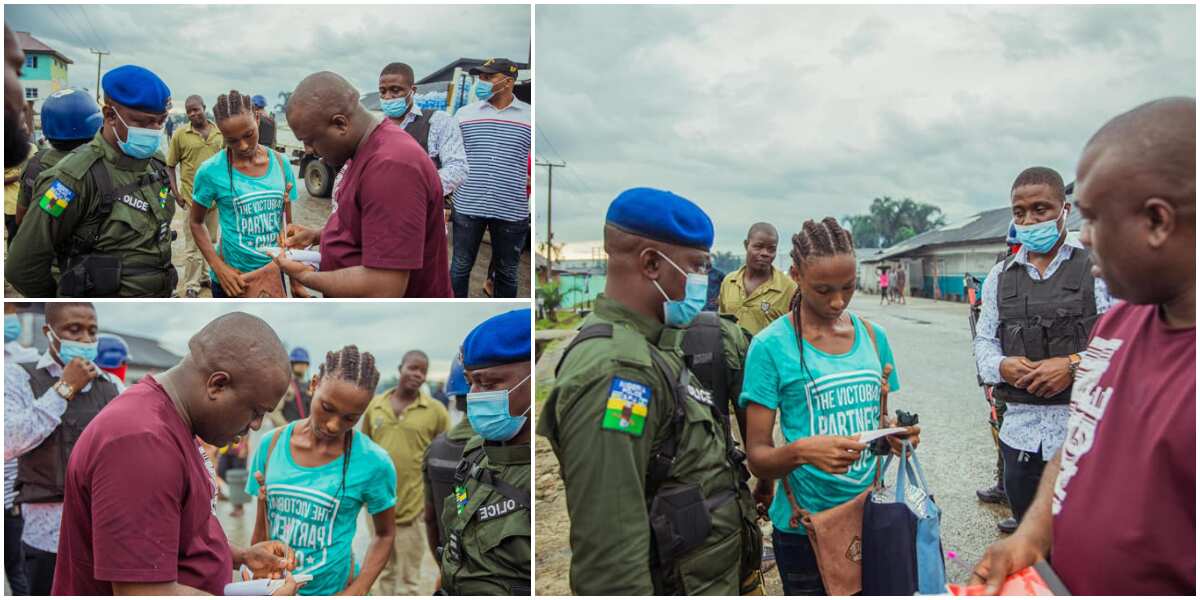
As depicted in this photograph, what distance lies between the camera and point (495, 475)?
3.13m

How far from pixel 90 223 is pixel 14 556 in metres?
2.12

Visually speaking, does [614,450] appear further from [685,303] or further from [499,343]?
[499,343]

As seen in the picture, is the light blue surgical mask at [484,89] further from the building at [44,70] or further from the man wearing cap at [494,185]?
the building at [44,70]

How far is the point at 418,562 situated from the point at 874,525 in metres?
4.61

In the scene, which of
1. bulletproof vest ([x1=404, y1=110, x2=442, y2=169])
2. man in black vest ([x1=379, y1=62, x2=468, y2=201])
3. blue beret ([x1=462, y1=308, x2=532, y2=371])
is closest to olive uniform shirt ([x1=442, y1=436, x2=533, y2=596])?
blue beret ([x1=462, y1=308, x2=532, y2=371])

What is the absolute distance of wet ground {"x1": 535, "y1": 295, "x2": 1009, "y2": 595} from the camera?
5.07 metres

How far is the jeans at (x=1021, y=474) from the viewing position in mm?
3871

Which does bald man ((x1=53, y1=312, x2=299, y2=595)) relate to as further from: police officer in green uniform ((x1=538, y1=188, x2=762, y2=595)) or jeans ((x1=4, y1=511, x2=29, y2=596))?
jeans ((x1=4, y1=511, x2=29, y2=596))

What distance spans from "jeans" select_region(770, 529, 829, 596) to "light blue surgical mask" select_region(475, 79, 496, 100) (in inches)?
152

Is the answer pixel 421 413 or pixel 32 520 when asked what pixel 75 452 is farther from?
pixel 421 413

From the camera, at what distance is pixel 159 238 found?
4.20 m

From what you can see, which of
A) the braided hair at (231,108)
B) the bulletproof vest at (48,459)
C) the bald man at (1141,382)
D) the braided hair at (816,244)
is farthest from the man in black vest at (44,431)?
the bald man at (1141,382)

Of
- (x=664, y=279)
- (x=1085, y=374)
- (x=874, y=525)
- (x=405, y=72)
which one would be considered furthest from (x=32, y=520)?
(x=1085, y=374)

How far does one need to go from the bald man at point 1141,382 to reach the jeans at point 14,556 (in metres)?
4.88
